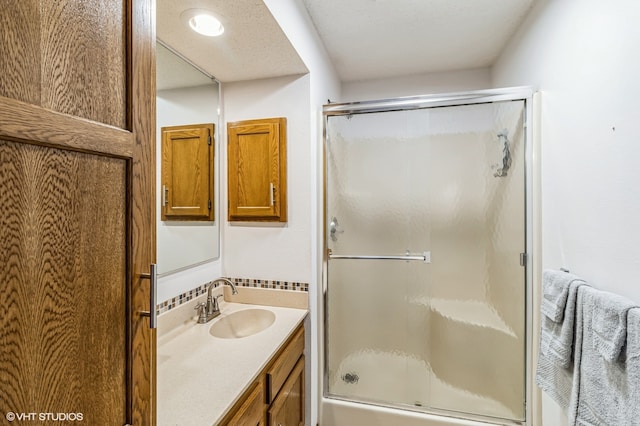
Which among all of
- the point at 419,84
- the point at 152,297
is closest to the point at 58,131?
the point at 152,297

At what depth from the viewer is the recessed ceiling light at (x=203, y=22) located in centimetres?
115

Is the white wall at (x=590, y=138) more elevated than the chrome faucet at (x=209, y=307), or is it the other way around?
the white wall at (x=590, y=138)

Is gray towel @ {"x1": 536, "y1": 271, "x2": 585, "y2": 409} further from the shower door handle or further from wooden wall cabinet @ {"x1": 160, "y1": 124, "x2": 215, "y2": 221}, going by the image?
wooden wall cabinet @ {"x1": 160, "y1": 124, "x2": 215, "y2": 221}

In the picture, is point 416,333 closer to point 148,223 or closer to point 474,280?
point 474,280

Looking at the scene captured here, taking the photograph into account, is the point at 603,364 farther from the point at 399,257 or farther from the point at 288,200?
the point at 288,200

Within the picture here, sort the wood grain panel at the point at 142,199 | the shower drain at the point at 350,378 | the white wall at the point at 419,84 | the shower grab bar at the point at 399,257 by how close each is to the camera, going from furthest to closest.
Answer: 1. the white wall at the point at 419,84
2. the shower drain at the point at 350,378
3. the shower grab bar at the point at 399,257
4. the wood grain panel at the point at 142,199

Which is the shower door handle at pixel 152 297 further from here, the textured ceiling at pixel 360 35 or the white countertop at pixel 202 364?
the textured ceiling at pixel 360 35

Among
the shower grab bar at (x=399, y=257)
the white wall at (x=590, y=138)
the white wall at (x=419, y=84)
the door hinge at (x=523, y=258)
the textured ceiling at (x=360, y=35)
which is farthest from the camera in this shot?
the white wall at (x=419, y=84)

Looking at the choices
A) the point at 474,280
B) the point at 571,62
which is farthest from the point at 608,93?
the point at 474,280

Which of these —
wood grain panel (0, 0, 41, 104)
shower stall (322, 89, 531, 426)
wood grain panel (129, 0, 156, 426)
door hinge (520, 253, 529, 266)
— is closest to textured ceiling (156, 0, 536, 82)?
shower stall (322, 89, 531, 426)

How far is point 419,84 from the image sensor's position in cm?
249

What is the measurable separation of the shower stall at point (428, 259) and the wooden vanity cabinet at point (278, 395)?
37cm

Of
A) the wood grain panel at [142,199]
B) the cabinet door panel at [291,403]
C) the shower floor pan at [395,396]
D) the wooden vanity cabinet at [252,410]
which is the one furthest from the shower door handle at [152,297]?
the shower floor pan at [395,396]

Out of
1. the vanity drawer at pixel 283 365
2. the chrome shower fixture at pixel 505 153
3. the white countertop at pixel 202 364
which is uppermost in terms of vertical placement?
the chrome shower fixture at pixel 505 153
